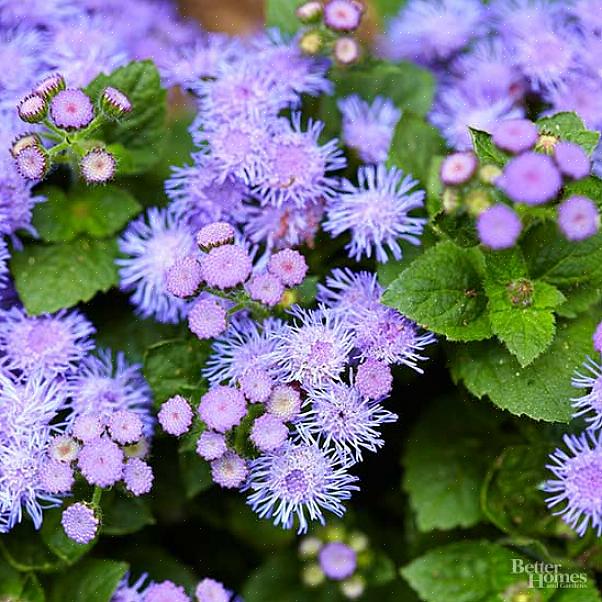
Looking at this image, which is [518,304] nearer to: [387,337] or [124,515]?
[387,337]

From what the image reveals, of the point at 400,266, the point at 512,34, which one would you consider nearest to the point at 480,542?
the point at 400,266

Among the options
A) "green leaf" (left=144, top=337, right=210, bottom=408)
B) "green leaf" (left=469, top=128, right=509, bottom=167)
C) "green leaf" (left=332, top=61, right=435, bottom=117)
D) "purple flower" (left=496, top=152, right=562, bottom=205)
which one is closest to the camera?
"purple flower" (left=496, top=152, right=562, bottom=205)

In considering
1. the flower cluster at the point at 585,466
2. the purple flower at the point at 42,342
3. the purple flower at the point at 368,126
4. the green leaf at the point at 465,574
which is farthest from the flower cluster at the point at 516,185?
the purple flower at the point at 42,342

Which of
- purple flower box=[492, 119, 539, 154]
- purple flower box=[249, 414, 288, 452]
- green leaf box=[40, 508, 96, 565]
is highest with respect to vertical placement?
purple flower box=[492, 119, 539, 154]

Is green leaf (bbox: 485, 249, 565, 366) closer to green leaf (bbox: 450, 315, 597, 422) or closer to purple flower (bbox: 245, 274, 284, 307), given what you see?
green leaf (bbox: 450, 315, 597, 422)

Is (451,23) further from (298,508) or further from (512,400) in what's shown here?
(298,508)

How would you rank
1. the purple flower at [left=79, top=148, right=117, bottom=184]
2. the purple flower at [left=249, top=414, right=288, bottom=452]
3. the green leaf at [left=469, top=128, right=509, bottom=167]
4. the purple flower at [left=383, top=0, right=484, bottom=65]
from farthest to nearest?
the purple flower at [left=383, top=0, right=484, bottom=65] < the purple flower at [left=79, top=148, right=117, bottom=184] < the green leaf at [left=469, top=128, right=509, bottom=167] < the purple flower at [left=249, top=414, right=288, bottom=452]

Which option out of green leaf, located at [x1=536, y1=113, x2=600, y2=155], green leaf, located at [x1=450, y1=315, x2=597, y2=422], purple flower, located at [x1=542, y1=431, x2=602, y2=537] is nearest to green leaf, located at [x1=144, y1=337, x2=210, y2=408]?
green leaf, located at [x1=450, y1=315, x2=597, y2=422]
